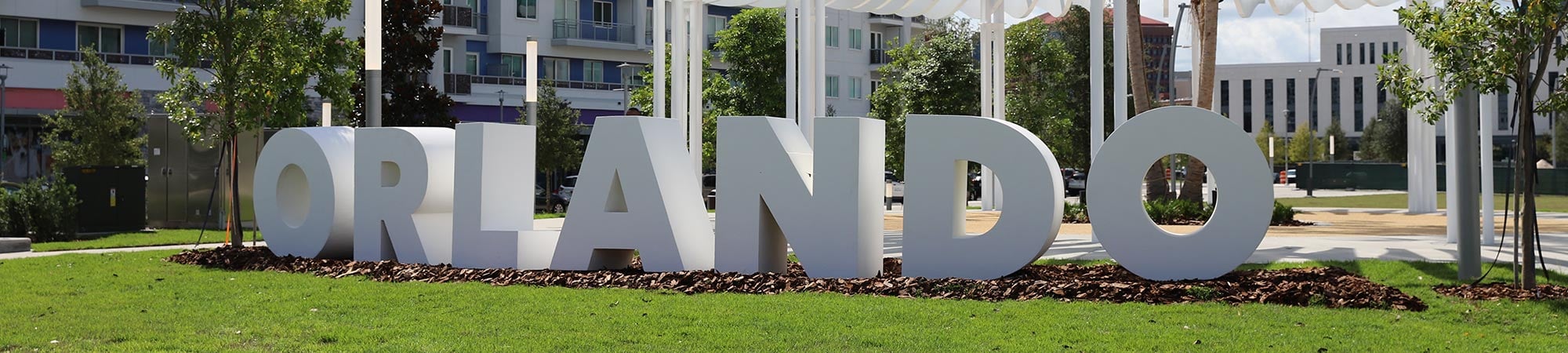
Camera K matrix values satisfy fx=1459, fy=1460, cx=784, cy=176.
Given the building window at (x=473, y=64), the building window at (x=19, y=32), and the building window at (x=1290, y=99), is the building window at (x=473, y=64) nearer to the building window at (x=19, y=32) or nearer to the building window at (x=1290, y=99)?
the building window at (x=19, y=32)

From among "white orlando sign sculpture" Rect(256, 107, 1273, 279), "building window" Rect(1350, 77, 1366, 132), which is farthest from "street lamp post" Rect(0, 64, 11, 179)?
"building window" Rect(1350, 77, 1366, 132)

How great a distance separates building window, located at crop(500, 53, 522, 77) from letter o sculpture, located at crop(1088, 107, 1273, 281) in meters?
45.0

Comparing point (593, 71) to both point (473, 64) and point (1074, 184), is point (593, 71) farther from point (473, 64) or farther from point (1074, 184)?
point (1074, 184)

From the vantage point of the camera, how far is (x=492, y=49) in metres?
54.5

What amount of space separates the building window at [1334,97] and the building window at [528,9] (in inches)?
3491

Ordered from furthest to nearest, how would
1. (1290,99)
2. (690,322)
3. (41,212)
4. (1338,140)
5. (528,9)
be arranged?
(1290,99) < (1338,140) < (528,9) < (41,212) < (690,322)

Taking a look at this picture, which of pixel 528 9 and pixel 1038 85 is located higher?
pixel 528 9

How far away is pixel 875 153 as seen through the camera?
1281 centimetres

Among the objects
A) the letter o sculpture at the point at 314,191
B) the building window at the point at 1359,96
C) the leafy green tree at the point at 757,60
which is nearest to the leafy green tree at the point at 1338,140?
the building window at the point at 1359,96

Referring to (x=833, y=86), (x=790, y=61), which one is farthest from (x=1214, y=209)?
(x=833, y=86)

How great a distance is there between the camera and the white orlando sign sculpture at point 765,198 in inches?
472

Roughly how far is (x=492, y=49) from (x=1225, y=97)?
9270 cm

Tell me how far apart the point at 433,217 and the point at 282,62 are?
4.68 meters

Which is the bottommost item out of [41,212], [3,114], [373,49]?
[41,212]
